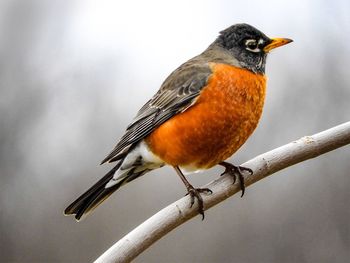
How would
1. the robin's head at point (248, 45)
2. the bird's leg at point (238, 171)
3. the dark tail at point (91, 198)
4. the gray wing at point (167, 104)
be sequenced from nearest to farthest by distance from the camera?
the bird's leg at point (238, 171)
the dark tail at point (91, 198)
the gray wing at point (167, 104)
the robin's head at point (248, 45)

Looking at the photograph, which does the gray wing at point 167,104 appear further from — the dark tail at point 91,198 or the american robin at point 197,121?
the dark tail at point 91,198

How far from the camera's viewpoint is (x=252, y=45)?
3994 millimetres

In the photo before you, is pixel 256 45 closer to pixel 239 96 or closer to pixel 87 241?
pixel 239 96

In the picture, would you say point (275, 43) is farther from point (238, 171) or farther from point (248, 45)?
point (238, 171)

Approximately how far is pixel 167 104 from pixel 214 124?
433 millimetres

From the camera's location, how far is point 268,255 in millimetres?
5070

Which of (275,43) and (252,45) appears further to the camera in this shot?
(252,45)

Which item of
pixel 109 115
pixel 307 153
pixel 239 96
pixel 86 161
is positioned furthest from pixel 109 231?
pixel 307 153

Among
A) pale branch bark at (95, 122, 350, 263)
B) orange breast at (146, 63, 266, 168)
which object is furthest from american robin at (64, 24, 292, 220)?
pale branch bark at (95, 122, 350, 263)

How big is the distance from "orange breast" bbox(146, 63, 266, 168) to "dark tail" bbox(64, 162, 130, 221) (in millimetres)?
291

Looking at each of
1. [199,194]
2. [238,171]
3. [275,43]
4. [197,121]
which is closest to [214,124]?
[197,121]

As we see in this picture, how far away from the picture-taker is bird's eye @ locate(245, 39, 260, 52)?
156 inches

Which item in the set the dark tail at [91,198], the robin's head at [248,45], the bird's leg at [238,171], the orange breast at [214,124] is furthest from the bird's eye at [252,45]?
the dark tail at [91,198]

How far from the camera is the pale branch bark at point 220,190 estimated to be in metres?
2.43
